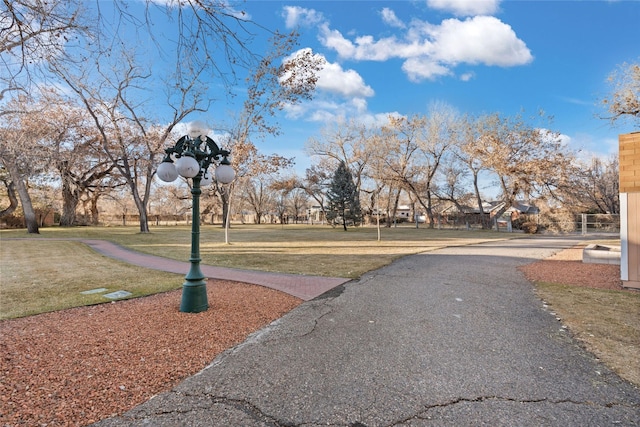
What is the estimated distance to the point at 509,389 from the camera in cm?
274

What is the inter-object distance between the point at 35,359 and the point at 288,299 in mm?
→ 3560

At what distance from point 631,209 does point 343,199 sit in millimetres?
25910

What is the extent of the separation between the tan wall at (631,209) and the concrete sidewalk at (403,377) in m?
3.39

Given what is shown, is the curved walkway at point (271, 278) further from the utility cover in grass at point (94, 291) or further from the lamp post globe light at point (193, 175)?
the utility cover in grass at point (94, 291)

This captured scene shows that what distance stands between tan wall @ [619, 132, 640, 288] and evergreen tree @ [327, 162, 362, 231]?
25504 millimetres

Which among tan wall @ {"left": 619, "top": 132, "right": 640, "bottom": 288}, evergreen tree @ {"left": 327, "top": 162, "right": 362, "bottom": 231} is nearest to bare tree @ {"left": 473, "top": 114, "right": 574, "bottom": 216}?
evergreen tree @ {"left": 327, "top": 162, "right": 362, "bottom": 231}

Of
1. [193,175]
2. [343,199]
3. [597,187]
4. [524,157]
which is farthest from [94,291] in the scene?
[597,187]

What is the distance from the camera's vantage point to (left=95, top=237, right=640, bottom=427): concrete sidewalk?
2375 mm

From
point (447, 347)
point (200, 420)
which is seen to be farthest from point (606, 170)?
point (200, 420)

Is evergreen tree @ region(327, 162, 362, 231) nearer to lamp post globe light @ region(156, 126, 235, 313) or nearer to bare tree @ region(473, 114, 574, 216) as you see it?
bare tree @ region(473, 114, 574, 216)

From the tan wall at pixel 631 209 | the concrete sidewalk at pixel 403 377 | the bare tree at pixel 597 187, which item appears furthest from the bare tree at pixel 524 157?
the concrete sidewalk at pixel 403 377

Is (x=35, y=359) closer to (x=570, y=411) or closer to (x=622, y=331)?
(x=570, y=411)

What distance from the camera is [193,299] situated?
5121 millimetres

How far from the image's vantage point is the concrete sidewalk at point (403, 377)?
7.79 feet
